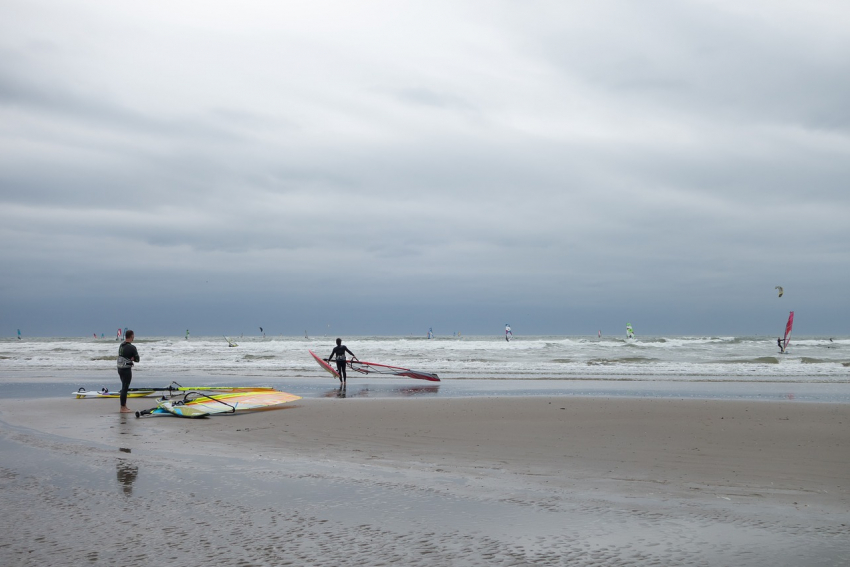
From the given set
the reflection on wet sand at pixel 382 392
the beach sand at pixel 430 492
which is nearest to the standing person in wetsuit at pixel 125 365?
the beach sand at pixel 430 492

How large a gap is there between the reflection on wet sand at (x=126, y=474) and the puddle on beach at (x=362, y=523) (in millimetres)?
20

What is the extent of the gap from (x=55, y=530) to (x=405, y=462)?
3995 mm

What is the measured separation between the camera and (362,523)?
496cm

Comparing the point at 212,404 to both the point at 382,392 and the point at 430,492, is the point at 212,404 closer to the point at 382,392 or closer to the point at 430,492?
the point at 382,392

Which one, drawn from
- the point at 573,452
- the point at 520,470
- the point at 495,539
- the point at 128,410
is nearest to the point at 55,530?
the point at 495,539

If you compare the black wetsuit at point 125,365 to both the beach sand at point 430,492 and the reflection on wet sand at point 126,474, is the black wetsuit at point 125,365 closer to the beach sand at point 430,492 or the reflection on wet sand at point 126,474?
the beach sand at point 430,492

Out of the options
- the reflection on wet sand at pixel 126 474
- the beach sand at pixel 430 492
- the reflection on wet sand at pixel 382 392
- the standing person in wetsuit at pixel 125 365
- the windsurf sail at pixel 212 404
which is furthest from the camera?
the reflection on wet sand at pixel 382 392

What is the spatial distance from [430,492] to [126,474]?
3.37 metres

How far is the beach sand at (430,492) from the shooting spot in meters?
4.31

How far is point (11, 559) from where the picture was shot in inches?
161

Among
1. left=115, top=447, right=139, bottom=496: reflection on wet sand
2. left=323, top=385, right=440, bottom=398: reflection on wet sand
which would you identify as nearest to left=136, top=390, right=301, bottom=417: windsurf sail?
left=323, top=385, right=440, bottom=398: reflection on wet sand

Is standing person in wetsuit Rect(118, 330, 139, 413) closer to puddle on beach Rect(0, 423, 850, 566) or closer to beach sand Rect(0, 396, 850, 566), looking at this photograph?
beach sand Rect(0, 396, 850, 566)

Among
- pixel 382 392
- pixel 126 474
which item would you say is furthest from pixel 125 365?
pixel 126 474

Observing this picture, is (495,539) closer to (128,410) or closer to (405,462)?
(405,462)
